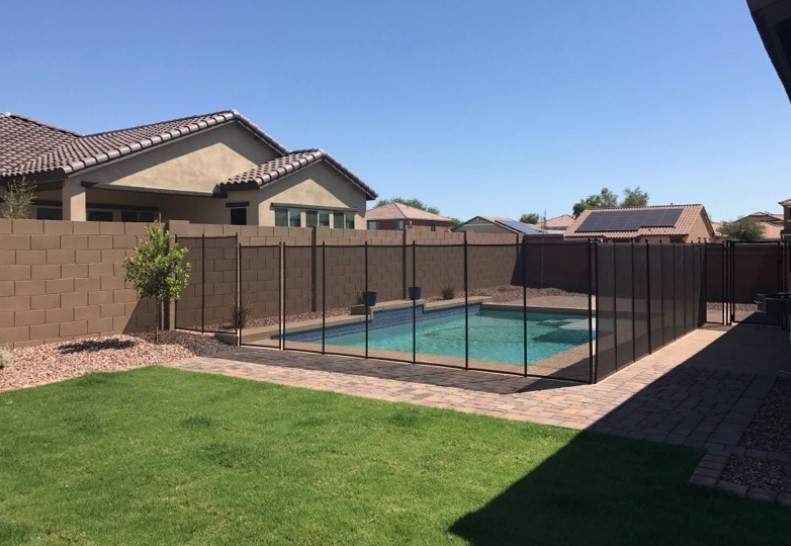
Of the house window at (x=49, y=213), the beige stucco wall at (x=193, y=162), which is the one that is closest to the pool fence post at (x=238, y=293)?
the beige stucco wall at (x=193, y=162)

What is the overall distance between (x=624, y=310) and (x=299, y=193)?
48.3 feet

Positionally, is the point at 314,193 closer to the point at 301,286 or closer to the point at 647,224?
the point at 301,286

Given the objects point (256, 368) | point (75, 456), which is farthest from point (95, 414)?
point (256, 368)

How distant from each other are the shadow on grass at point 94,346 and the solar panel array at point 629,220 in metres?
35.6

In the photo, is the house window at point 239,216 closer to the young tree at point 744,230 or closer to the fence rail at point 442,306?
the fence rail at point 442,306

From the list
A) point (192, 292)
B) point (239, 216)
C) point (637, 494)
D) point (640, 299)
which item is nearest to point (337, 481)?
point (637, 494)

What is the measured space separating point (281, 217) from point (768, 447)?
17.7 meters

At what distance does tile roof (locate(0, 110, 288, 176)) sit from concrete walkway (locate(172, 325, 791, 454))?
9.04 meters

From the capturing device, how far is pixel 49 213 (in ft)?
60.5

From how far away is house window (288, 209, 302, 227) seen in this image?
21.5 meters

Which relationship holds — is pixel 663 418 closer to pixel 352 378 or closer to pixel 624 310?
pixel 624 310

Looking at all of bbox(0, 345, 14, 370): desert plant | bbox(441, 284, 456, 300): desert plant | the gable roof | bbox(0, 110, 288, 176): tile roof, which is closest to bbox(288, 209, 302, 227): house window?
bbox(0, 110, 288, 176): tile roof

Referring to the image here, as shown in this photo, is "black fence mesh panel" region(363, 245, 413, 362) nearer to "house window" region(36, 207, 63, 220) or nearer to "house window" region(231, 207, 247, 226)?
"house window" region(231, 207, 247, 226)

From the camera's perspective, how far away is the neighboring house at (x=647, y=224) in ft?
128
